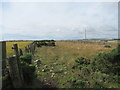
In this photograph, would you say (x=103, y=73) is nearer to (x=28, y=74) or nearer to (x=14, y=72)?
(x=28, y=74)

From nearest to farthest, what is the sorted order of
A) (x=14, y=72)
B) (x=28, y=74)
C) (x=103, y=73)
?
(x=14, y=72)
(x=28, y=74)
(x=103, y=73)

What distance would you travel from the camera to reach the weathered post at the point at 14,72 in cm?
594

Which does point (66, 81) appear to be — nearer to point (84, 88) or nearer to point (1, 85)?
point (84, 88)

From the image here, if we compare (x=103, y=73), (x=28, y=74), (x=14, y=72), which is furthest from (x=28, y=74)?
(x=103, y=73)

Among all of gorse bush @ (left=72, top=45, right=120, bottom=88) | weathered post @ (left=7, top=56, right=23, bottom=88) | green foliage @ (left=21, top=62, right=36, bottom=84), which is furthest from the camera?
gorse bush @ (left=72, top=45, right=120, bottom=88)

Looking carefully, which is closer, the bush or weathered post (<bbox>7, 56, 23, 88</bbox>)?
weathered post (<bbox>7, 56, 23, 88</bbox>)

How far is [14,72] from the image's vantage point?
6031mm

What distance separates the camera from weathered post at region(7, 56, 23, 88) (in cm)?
594

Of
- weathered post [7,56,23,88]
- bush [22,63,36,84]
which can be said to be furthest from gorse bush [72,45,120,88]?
weathered post [7,56,23,88]

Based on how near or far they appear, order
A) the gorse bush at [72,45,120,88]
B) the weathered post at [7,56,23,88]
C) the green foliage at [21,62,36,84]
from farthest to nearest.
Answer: the gorse bush at [72,45,120,88]
the green foliage at [21,62,36,84]
the weathered post at [7,56,23,88]

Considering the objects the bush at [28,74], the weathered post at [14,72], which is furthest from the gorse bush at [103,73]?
the weathered post at [14,72]

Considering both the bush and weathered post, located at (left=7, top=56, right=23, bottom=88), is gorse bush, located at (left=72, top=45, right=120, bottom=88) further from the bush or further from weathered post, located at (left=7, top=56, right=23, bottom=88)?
weathered post, located at (left=7, top=56, right=23, bottom=88)

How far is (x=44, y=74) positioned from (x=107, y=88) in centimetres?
355

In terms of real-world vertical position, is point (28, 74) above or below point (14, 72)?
below
